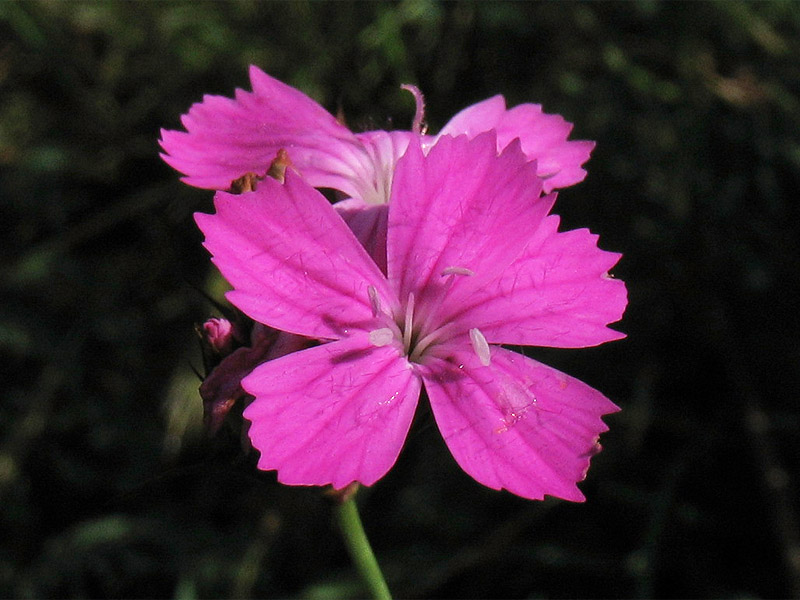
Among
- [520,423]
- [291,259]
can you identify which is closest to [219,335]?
[291,259]

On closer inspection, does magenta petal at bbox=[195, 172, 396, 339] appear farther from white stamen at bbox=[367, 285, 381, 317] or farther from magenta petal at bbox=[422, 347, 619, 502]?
magenta petal at bbox=[422, 347, 619, 502]

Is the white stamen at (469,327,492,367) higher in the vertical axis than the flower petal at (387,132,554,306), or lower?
lower

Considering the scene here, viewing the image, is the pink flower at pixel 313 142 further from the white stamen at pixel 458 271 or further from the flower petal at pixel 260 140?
the white stamen at pixel 458 271

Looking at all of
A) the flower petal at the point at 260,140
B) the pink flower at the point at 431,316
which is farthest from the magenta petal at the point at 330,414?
the flower petal at the point at 260,140

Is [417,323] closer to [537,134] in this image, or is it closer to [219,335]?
[219,335]

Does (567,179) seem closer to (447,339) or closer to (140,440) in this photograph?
(447,339)

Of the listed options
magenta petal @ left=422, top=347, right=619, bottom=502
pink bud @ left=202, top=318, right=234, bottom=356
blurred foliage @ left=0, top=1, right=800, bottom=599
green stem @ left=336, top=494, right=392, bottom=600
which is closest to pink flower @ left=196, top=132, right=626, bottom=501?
magenta petal @ left=422, top=347, right=619, bottom=502
